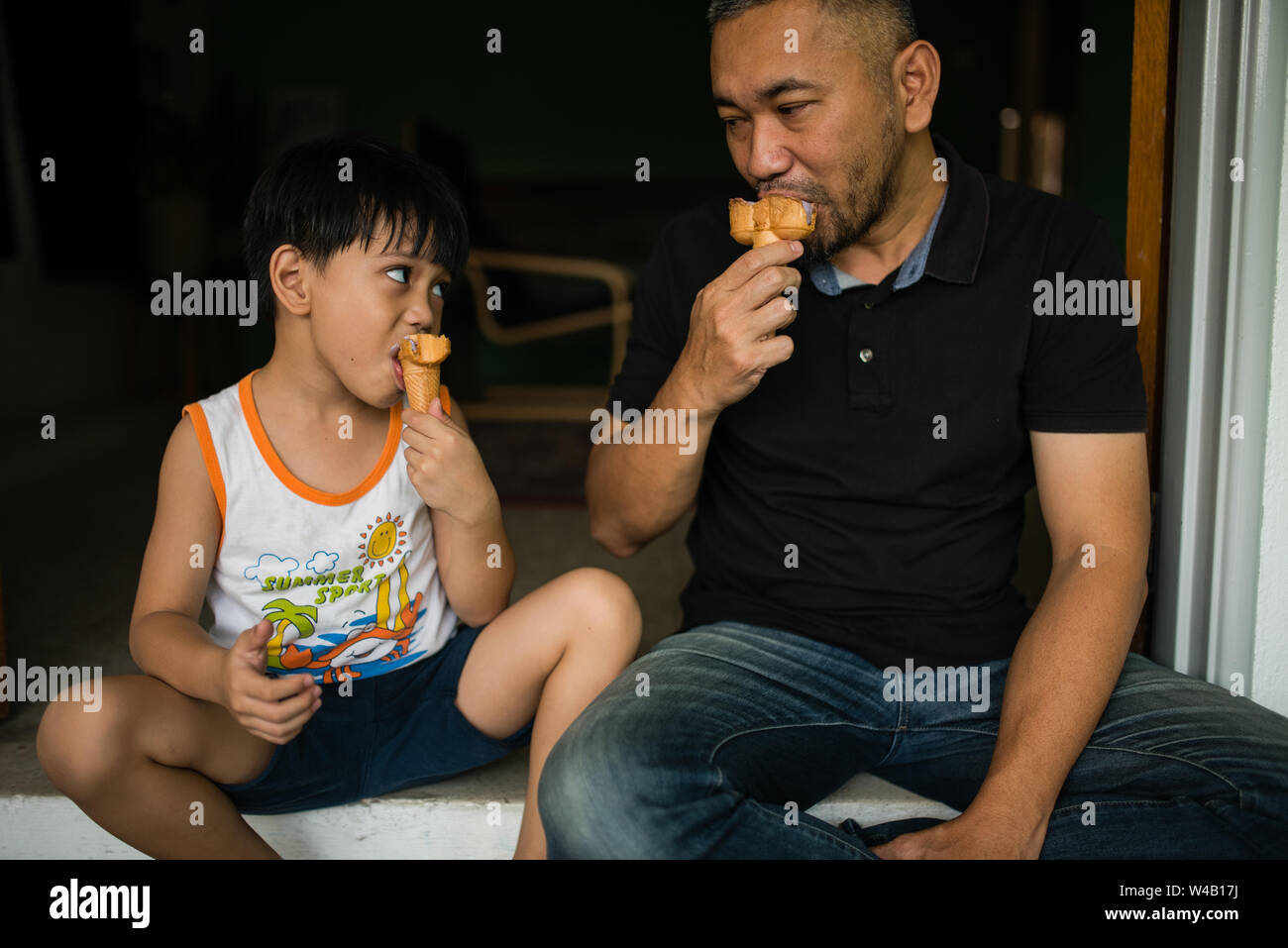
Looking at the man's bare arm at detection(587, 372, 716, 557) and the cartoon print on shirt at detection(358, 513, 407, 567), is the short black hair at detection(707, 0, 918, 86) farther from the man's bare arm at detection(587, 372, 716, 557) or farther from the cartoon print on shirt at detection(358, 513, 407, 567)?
the cartoon print on shirt at detection(358, 513, 407, 567)

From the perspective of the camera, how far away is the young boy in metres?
1.51

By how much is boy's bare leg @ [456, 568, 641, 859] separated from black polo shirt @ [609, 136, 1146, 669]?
23 centimetres

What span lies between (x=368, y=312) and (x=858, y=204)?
2.38 feet

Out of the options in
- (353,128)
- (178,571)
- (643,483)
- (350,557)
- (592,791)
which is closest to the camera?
(592,791)

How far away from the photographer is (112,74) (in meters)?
5.79

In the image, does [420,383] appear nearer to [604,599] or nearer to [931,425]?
[604,599]

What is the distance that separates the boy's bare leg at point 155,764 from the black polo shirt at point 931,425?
2.38ft

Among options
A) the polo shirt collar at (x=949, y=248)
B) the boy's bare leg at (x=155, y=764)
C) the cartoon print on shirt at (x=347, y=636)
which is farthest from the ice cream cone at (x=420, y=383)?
the polo shirt collar at (x=949, y=248)

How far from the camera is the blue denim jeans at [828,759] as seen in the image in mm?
1306

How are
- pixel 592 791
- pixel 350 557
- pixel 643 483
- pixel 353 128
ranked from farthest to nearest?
pixel 353 128
pixel 643 483
pixel 350 557
pixel 592 791

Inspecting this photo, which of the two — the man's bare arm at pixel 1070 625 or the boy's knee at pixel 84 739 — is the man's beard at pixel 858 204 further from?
the boy's knee at pixel 84 739

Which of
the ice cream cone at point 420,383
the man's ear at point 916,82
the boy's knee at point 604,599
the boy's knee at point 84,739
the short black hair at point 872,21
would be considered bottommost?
the boy's knee at point 84,739

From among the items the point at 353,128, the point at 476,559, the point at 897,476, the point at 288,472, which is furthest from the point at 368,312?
the point at 353,128

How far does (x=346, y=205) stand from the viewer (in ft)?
5.17
